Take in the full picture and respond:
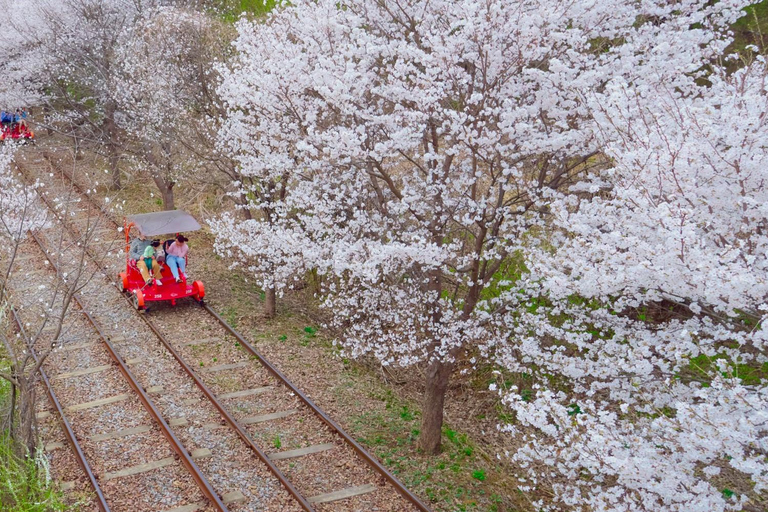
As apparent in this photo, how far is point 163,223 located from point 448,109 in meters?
9.49

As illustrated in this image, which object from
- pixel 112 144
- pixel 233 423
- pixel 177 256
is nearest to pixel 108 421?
pixel 233 423

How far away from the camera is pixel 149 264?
15.7m

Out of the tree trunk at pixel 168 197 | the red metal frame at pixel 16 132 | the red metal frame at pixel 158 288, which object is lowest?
the red metal frame at pixel 158 288

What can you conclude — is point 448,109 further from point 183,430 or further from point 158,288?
point 158,288

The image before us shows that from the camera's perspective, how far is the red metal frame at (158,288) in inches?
616

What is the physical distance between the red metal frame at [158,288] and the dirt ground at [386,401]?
0.52 meters

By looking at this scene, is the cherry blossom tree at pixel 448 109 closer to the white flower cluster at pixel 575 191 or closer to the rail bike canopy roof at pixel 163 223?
the white flower cluster at pixel 575 191

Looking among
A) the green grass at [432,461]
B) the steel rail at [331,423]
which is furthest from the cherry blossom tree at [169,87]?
the green grass at [432,461]

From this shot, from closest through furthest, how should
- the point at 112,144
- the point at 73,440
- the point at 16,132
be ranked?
the point at 73,440, the point at 112,144, the point at 16,132

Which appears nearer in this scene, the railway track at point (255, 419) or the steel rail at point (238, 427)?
the steel rail at point (238, 427)

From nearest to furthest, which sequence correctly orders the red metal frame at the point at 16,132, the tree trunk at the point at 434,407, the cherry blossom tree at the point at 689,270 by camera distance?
the cherry blossom tree at the point at 689,270, the tree trunk at the point at 434,407, the red metal frame at the point at 16,132

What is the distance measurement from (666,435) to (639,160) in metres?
2.52

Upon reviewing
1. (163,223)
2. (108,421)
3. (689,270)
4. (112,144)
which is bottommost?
(108,421)

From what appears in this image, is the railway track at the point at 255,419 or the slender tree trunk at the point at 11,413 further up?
the slender tree trunk at the point at 11,413
